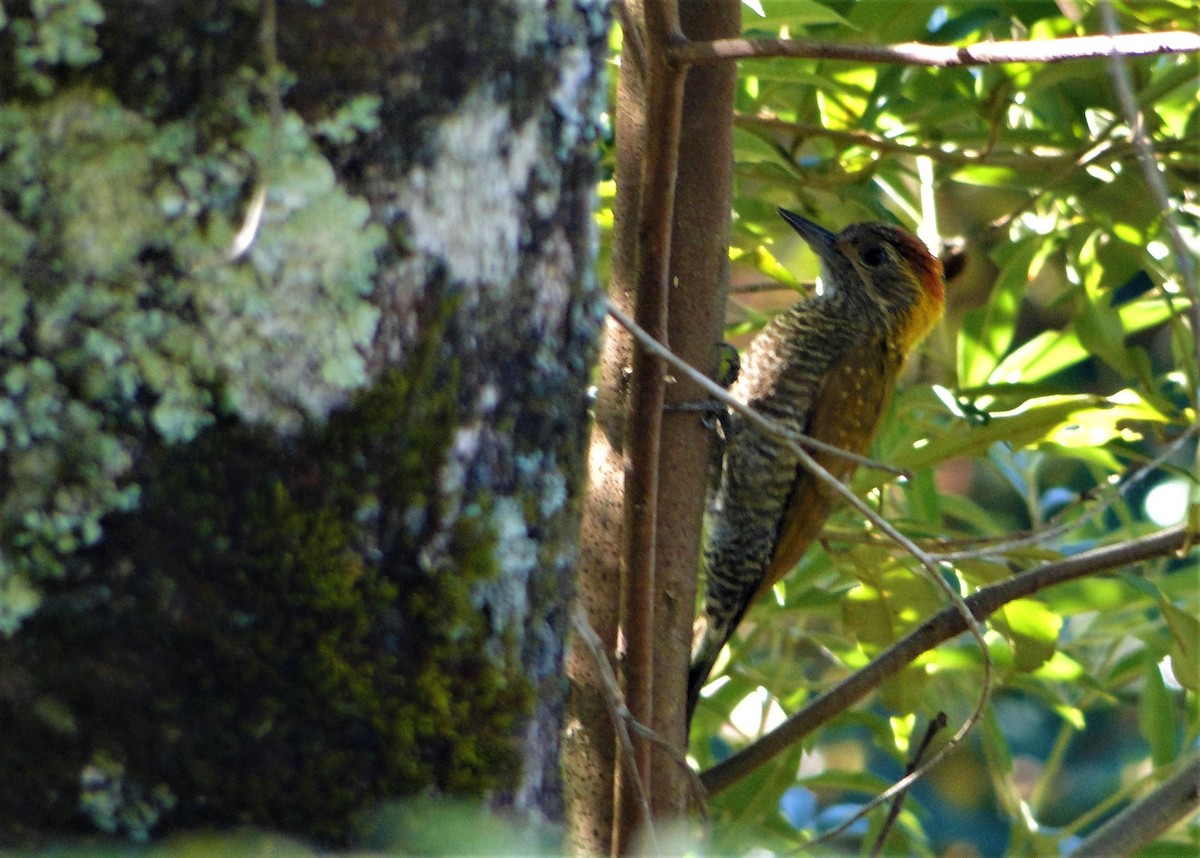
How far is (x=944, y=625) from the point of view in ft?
5.79

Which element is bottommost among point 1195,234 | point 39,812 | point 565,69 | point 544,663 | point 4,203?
point 39,812

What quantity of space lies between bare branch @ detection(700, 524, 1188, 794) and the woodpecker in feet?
3.52

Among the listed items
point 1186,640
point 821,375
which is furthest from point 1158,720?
point 821,375

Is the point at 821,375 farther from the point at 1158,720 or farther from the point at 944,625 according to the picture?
the point at 944,625

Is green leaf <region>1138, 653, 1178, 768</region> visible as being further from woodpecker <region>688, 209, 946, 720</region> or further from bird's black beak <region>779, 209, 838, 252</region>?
bird's black beak <region>779, 209, 838, 252</region>

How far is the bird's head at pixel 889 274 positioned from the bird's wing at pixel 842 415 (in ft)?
0.30

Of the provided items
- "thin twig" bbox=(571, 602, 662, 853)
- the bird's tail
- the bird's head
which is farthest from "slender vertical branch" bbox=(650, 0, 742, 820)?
the bird's head

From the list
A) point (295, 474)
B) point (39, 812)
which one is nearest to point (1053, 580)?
point (295, 474)

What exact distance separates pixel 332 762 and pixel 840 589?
1660 mm

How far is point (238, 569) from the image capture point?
84cm

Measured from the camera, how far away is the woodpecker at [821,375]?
9.88 ft

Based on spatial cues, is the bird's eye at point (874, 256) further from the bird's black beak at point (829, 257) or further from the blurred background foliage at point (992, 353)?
the blurred background foliage at point (992, 353)

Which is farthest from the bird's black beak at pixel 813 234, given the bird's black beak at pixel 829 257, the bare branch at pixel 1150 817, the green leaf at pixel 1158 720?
the bare branch at pixel 1150 817

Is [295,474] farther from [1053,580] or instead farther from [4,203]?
[1053,580]
